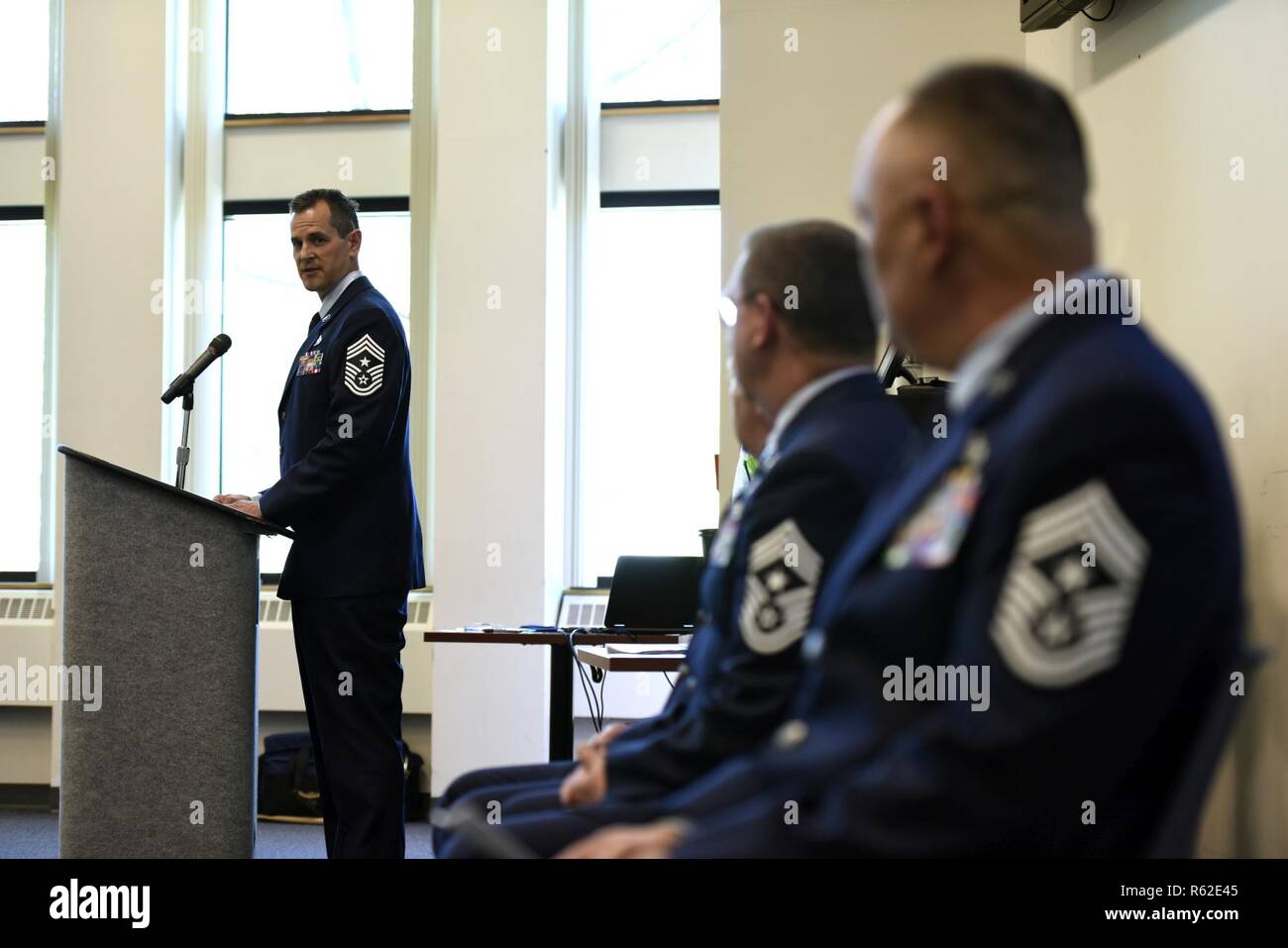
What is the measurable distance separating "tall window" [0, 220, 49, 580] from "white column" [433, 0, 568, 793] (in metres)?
1.99

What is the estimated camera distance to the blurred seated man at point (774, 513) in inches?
50.2

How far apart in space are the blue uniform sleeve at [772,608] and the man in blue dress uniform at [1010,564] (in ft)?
0.78

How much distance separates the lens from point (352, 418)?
9.47ft

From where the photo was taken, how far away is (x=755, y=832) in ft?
2.97

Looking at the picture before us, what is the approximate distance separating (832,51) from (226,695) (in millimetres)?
2739

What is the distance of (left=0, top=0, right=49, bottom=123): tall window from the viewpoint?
571 cm

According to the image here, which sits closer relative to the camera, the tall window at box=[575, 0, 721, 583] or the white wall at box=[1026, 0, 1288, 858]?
the white wall at box=[1026, 0, 1288, 858]

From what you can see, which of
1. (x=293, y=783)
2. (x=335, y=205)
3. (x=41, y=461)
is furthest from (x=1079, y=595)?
(x=41, y=461)

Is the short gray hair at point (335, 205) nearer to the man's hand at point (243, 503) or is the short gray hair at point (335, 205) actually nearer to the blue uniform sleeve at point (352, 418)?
the blue uniform sleeve at point (352, 418)

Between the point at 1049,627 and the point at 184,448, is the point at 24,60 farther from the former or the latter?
the point at 1049,627

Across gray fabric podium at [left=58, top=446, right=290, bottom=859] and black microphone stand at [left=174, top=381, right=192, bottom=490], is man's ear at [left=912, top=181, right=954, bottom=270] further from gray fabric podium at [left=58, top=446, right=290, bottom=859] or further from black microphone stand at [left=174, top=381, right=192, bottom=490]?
black microphone stand at [left=174, top=381, right=192, bottom=490]

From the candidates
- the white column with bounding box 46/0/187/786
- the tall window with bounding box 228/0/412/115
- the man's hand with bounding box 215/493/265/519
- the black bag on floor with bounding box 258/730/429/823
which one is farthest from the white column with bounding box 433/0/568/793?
the man's hand with bounding box 215/493/265/519
